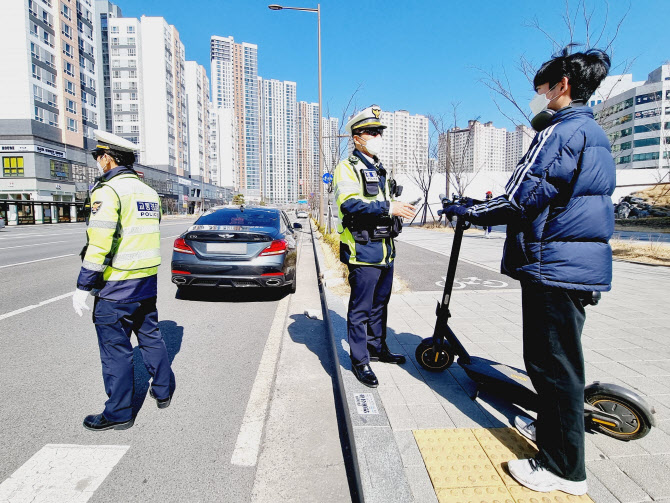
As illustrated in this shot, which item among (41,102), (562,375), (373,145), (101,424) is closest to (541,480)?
(562,375)

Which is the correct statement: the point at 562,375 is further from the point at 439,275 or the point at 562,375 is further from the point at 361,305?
the point at 439,275

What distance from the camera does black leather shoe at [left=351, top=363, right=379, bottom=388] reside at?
3002 millimetres

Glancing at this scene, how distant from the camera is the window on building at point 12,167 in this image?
4450 centimetres

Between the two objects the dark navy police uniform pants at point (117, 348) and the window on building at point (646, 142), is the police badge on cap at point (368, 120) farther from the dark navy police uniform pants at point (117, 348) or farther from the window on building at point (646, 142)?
the window on building at point (646, 142)

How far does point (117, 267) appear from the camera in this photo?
2650 mm

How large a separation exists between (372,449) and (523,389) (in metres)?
1.09

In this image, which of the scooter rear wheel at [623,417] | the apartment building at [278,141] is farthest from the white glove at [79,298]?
the apartment building at [278,141]

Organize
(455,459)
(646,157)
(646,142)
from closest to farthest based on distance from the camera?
1. (455,459)
2. (646,142)
3. (646,157)

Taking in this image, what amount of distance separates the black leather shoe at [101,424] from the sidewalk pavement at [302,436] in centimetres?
97

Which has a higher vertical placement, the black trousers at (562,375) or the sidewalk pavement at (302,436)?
the black trousers at (562,375)

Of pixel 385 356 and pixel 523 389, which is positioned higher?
pixel 523 389

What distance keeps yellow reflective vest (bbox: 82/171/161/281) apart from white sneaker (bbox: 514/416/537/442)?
2647 millimetres

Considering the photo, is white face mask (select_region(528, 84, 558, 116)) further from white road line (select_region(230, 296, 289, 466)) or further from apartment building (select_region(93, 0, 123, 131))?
apartment building (select_region(93, 0, 123, 131))

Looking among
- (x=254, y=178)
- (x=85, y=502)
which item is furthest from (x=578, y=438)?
(x=254, y=178)
